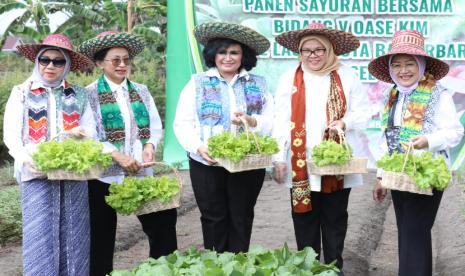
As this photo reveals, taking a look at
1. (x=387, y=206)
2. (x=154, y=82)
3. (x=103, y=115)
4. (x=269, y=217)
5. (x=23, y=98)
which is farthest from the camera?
(x=154, y=82)

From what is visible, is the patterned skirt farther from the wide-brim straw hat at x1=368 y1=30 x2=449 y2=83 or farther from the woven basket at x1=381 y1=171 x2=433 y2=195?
the wide-brim straw hat at x1=368 y1=30 x2=449 y2=83

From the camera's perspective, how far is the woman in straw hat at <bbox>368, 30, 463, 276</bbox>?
5242 mm

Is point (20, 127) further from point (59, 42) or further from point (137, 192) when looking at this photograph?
point (137, 192)

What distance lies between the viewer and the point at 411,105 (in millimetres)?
5297

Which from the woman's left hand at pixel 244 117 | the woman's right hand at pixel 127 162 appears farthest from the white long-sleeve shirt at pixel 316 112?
the woman's right hand at pixel 127 162

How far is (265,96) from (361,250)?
2655 millimetres

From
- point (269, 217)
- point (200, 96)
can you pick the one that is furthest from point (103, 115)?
point (269, 217)

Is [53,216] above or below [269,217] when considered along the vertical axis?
above

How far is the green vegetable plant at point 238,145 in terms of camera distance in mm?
5098

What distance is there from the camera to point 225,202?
565 centimetres

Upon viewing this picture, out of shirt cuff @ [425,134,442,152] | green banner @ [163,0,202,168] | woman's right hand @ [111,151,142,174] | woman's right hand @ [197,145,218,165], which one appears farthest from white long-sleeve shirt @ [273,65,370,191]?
green banner @ [163,0,202,168]

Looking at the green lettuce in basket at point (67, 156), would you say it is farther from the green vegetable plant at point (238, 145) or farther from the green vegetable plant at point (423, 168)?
the green vegetable plant at point (423, 168)

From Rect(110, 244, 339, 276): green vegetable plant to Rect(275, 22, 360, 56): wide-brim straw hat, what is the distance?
1731mm

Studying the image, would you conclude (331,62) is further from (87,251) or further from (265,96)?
(87,251)
